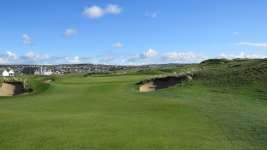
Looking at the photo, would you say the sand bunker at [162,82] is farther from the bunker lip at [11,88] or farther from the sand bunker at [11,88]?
the sand bunker at [11,88]

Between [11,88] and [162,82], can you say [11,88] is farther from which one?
[162,82]

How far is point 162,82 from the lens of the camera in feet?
134

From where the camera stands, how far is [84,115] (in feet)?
64.1

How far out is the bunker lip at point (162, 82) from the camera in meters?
38.7

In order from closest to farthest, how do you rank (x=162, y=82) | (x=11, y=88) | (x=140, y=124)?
1. (x=140, y=124)
2. (x=162, y=82)
3. (x=11, y=88)

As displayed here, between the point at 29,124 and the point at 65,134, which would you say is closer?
the point at 65,134

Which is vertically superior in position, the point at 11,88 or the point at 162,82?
the point at 162,82

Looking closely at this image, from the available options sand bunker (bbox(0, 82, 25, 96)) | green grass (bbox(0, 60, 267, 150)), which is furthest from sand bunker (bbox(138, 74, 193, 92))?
sand bunker (bbox(0, 82, 25, 96))

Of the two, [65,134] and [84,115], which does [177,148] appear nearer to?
[65,134]

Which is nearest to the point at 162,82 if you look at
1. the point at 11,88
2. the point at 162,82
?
the point at 162,82

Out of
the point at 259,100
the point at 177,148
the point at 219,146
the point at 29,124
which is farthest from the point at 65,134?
the point at 259,100

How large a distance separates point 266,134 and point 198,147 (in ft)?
9.98

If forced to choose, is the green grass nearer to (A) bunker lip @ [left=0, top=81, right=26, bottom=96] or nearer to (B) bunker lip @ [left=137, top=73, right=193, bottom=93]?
(B) bunker lip @ [left=137, top=73, right=193, bottom=93]

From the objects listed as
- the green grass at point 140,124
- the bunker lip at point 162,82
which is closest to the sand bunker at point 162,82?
the bunker lip at point 162,82
